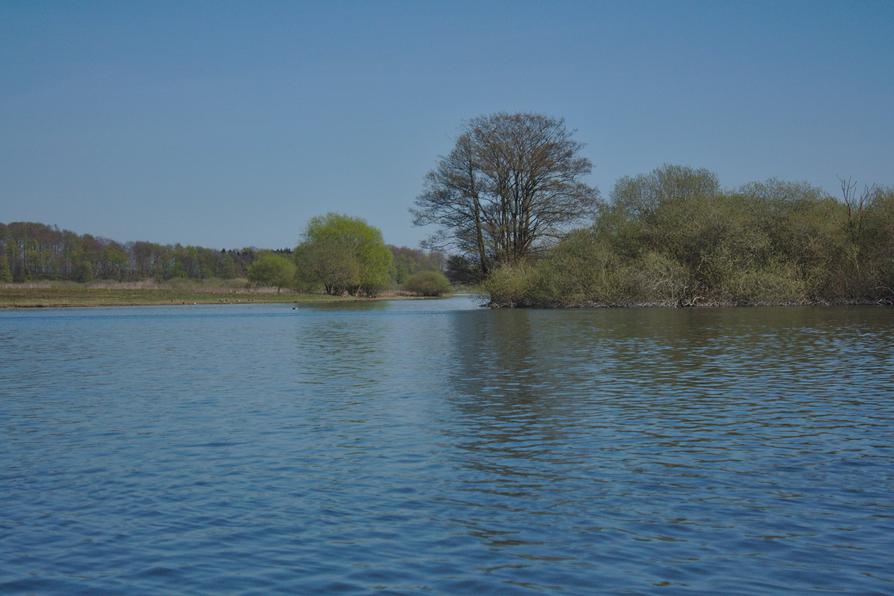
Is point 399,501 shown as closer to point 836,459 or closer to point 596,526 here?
point 596,526

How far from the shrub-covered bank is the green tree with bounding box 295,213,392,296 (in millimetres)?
59177

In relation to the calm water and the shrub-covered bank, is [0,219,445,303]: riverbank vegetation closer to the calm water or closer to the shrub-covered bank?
the shrub-covered bank

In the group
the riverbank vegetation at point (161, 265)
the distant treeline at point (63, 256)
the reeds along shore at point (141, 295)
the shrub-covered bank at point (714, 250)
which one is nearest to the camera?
the shrub-covered bank at point (714, 250)

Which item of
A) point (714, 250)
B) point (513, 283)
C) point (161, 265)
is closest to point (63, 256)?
point (161, 265)

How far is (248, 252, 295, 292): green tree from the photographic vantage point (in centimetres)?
13661

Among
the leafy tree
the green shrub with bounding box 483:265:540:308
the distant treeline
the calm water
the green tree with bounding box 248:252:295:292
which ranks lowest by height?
the calm water

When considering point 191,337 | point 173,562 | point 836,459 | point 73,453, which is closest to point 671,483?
point 836,459

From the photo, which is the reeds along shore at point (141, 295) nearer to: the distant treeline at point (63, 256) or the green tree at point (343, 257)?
the green tree at point (343, 257)

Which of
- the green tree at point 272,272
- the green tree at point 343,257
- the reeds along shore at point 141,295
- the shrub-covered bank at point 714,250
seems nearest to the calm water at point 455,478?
the shrub-covered bank at point 714,250

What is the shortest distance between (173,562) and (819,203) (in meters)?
57.7

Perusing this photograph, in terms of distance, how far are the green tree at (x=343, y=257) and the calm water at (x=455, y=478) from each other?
92.6 metres

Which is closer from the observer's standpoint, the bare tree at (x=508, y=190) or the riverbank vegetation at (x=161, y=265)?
the bare tree at (x=508, y=190)

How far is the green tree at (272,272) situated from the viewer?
137m

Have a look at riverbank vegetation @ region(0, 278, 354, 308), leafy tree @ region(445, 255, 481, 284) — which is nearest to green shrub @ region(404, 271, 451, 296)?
riverbank vegetation @ region(0, 278, 354, 308)
